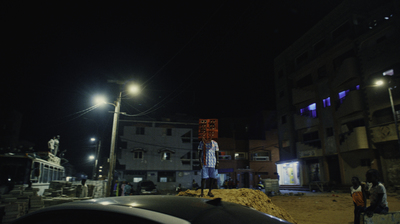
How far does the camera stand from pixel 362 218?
501 centimetres

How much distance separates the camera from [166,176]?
39.4 meters

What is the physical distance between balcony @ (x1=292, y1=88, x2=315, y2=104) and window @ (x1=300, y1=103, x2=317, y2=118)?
3.56 feet

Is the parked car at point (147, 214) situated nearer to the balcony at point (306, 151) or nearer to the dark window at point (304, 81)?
the balcony at point (306, 151)

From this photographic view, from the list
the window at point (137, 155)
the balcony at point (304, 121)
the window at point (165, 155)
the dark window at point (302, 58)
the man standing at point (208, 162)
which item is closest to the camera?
the man standing at point (208, 162)

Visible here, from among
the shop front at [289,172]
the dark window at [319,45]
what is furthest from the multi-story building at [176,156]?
the dark window at [319,45]

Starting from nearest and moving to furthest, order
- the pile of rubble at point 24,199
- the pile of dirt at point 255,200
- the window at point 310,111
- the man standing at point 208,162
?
the pile of dirt at point 255,200, the man standing at point 208,162, the pile of rubble at point 24,199, the window at point 310,111

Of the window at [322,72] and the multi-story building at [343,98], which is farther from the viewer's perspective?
the window at [322,72]

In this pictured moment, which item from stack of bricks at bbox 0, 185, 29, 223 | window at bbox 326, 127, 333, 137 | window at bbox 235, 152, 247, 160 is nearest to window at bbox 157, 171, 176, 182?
window at bbox 235, 152, 247, 160

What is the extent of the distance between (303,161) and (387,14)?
1697 centimetres

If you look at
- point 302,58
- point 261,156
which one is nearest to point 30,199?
point 302,58

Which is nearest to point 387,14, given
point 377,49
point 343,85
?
point 377,49

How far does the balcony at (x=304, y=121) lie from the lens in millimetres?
28653

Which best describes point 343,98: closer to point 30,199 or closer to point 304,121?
point 304,121

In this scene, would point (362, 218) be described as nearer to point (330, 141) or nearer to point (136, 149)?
point (330, 141)
